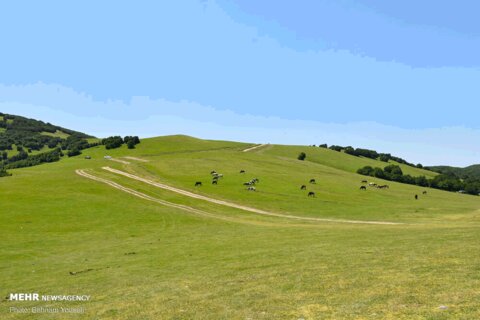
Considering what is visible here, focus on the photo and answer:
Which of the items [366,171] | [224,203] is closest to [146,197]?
[224,203]

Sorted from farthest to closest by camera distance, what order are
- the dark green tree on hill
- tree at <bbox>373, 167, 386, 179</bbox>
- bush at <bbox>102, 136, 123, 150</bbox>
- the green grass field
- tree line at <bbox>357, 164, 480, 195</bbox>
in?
bush at <bbox>102, 136, 123, 150</bbox> < the dark green tree on hill < tree at <bbox>373, 167, 386, 179</bbox> < tree line at <bbox>357, 164, 480, 195</bbox> < the green grass field

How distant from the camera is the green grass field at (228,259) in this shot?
1429 centimetres

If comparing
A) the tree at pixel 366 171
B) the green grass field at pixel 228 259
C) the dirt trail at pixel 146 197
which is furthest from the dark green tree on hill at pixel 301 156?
the dirt trail at pixel 146 197

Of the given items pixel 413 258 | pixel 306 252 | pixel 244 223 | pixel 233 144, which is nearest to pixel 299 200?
pixel 244 223

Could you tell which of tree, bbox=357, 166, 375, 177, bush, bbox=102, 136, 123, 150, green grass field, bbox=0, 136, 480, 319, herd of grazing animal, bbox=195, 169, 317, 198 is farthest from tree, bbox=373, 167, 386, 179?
bush, bbox=102, 136, 123, 150

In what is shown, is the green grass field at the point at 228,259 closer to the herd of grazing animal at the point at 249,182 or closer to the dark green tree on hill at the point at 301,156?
the herd of grazing animal at the point at 249,182

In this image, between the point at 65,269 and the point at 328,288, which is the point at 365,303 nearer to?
the point at 328,288

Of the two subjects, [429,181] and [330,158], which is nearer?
[429,181]

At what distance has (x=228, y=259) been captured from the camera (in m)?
25.1

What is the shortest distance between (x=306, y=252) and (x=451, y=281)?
432 inches

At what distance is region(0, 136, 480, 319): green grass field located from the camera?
14289 mm

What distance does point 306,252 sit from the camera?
25203mm

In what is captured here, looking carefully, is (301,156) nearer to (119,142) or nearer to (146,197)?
(119,142)

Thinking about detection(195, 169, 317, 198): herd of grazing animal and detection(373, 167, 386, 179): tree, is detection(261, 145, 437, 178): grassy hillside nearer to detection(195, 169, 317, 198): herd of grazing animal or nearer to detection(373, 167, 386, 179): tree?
detection(373, 167, 386, 179): tree
